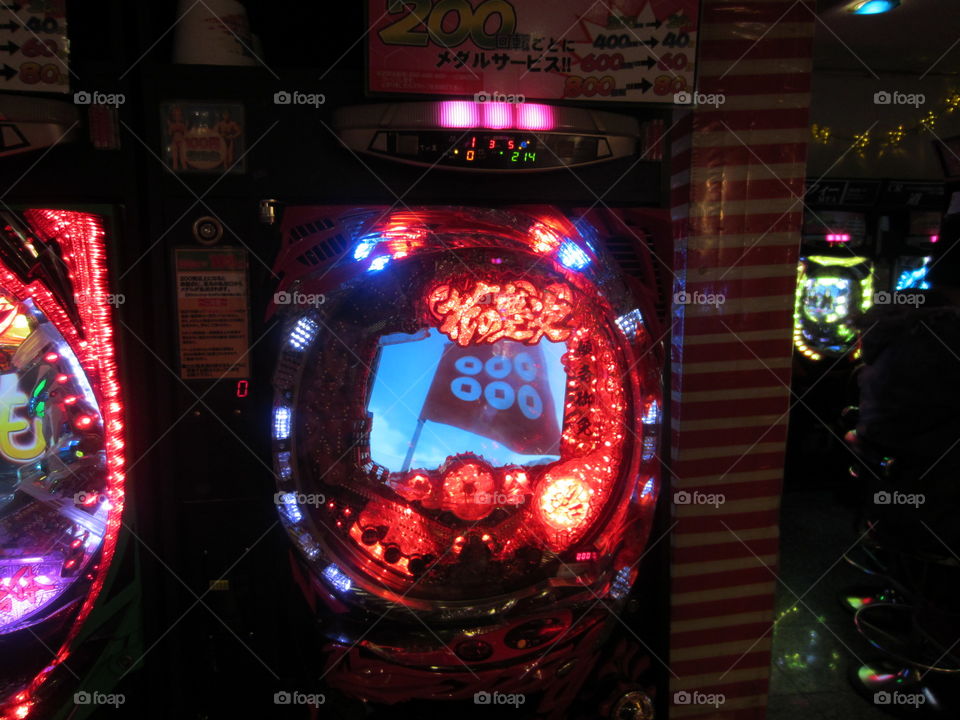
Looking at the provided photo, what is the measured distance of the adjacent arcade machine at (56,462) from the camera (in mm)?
1255

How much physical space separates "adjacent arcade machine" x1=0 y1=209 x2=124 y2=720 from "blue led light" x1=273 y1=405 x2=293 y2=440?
312 mm

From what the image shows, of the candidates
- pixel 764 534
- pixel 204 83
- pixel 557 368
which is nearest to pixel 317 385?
pixel 557 368

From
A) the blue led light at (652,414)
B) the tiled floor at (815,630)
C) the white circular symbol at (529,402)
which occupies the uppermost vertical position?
the white circular symbol at (529,402)

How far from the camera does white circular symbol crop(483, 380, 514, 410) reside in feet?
4.67

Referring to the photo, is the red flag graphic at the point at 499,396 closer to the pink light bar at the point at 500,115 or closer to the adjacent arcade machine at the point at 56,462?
the pink light bar at the point at 500,115

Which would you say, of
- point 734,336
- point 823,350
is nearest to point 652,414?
point 734,336

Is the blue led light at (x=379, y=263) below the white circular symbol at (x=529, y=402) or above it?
above

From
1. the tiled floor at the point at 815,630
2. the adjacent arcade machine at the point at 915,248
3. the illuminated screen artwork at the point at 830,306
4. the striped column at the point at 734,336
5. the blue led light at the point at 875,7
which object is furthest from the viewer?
the illuminated screen artwork at the point at 830,306

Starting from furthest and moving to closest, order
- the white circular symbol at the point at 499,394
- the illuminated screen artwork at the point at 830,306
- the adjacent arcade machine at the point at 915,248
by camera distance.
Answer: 1. the illuminated screen artwork at the point at 830,306
2. the adjacent arcade machine at the point at 915,248
3. the white circular symbol at the point at 499,394

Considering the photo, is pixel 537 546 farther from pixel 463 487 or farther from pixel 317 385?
pixel 317 385

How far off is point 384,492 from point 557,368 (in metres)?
0.47

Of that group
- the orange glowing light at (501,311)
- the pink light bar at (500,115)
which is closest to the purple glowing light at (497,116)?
the pink light bar at (500,115)

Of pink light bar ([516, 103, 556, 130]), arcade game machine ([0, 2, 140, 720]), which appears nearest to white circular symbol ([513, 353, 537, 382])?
pink light bar ([516, 103, 556, 130])

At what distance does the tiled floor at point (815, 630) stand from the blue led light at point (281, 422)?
2.10m
